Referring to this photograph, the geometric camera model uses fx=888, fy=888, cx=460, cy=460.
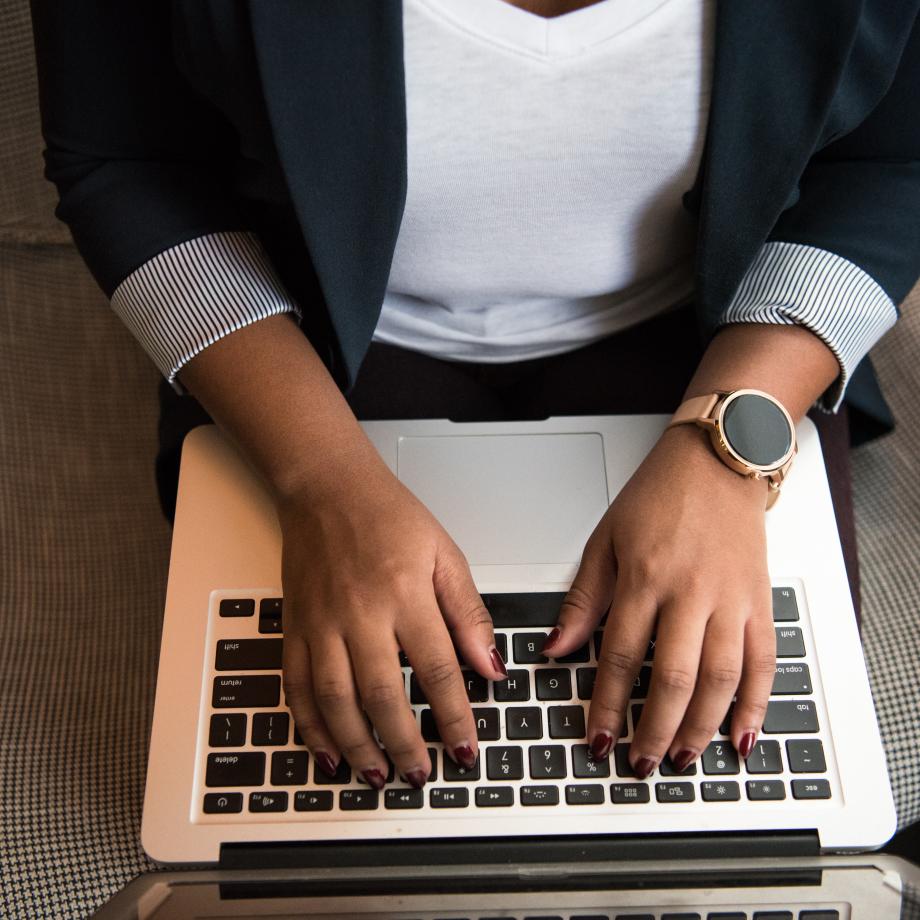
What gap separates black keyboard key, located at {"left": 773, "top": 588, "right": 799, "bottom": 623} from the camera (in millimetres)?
605

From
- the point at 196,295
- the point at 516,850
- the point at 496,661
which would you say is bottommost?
the point at 516,850

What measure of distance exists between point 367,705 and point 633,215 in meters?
0.39

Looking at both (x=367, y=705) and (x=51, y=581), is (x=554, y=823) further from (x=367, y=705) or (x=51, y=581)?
(x=51, y=581)

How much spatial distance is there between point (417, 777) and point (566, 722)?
0.33 feet

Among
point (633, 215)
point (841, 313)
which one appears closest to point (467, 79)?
point (633, 215)

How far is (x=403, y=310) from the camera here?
29.6 inches

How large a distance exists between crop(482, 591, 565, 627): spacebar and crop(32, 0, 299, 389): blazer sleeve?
0.26 meters

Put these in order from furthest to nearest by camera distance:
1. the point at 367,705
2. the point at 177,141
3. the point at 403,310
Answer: the point at 403,310 < the point at 177,141 < the point at 367,705

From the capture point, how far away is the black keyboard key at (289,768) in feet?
1.84

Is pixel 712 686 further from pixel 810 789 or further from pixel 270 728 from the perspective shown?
pixel 270 728

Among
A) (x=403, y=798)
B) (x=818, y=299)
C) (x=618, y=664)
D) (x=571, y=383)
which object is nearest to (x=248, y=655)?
(x=403, y=798)

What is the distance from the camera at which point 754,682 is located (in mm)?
557

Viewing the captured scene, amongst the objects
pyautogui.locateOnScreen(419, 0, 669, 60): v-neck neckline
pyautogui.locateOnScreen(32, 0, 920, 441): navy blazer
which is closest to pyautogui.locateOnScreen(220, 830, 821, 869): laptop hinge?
pyautogui.locateOnScreen(32, 0, 920, 441): navy blazer

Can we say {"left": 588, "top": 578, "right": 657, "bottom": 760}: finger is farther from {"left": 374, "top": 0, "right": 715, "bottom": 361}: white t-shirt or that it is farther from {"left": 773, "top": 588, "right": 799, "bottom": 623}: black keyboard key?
{"left": 374, "top": 0, "right": 715, "bottom": 361}: white t-shirt
